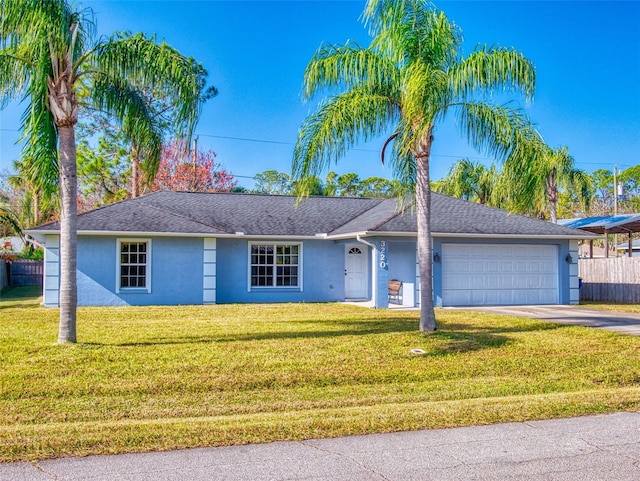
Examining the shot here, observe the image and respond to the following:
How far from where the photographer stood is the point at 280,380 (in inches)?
334

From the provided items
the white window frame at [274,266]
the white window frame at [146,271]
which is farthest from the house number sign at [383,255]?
the white window frame at [146,271]

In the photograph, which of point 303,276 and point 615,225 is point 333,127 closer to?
point 303,276

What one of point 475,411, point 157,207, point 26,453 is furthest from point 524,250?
point 26,453

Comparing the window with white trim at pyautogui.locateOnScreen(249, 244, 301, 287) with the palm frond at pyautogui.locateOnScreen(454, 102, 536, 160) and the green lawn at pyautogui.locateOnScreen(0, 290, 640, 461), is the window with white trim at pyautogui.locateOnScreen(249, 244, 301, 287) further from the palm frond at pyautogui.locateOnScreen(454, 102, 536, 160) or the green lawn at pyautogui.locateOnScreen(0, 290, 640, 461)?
the palm frond at pyautogui.locateOnScreen(454, 102, 536, 160)

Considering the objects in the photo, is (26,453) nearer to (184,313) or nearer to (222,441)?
(222,441)

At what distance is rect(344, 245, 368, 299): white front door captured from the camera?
70.0 feet

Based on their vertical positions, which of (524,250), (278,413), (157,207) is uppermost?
→ (157,207)

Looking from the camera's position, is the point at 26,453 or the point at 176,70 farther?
the point at 176,70

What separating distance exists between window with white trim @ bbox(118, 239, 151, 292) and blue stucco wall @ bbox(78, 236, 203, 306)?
20 centimetres

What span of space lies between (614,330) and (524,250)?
23.8 feet

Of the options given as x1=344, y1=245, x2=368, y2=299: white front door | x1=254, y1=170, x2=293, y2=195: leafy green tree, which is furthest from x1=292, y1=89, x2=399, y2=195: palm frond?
x1=254, y1=170, x2=293, y2=195: leafy green tree

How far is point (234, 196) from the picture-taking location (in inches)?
942

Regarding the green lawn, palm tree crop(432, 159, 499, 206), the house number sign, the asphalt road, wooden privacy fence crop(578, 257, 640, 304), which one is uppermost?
palm tree crop(432, 159, 499, 206)

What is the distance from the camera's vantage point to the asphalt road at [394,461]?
477 centimetres
